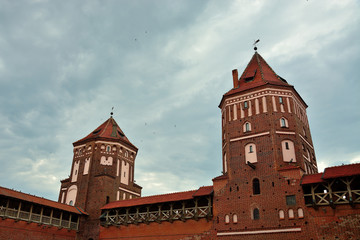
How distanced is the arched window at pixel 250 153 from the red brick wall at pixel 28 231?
1868 cm

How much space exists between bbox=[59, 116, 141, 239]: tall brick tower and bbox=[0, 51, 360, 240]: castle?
16 centimetres

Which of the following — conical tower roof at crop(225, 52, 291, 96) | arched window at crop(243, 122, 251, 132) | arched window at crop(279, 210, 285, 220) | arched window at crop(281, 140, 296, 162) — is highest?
conical tower roof at crop(225, 52, 291, 96)

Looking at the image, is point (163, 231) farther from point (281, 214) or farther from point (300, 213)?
point (300, 213)

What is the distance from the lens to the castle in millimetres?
21547

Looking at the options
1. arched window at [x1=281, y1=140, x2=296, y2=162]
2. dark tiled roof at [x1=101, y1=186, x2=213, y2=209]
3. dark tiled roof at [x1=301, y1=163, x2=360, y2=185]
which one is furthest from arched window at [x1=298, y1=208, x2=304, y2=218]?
dark tiled roof at [x1=101, y1=186, x2=213, y2=209]

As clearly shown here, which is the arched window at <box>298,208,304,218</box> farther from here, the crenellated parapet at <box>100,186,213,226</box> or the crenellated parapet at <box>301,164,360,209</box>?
the crenellated parapet at <box>100,186,213,226</box>

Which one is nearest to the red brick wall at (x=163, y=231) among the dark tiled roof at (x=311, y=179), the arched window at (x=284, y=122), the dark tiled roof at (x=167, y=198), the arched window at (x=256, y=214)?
the dark tiled roof at (x=167, y=198)

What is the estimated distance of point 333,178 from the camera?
69.3 ft

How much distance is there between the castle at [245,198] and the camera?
21.5m

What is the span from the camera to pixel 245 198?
80.5ft

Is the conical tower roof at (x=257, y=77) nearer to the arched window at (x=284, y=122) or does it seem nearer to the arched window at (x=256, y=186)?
the arched window at (x=284, y=122)

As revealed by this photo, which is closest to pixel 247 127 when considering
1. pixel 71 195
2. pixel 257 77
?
pixel 257 77

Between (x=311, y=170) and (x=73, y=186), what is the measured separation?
2506 centimetres

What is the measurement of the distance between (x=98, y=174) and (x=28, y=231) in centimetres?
951
